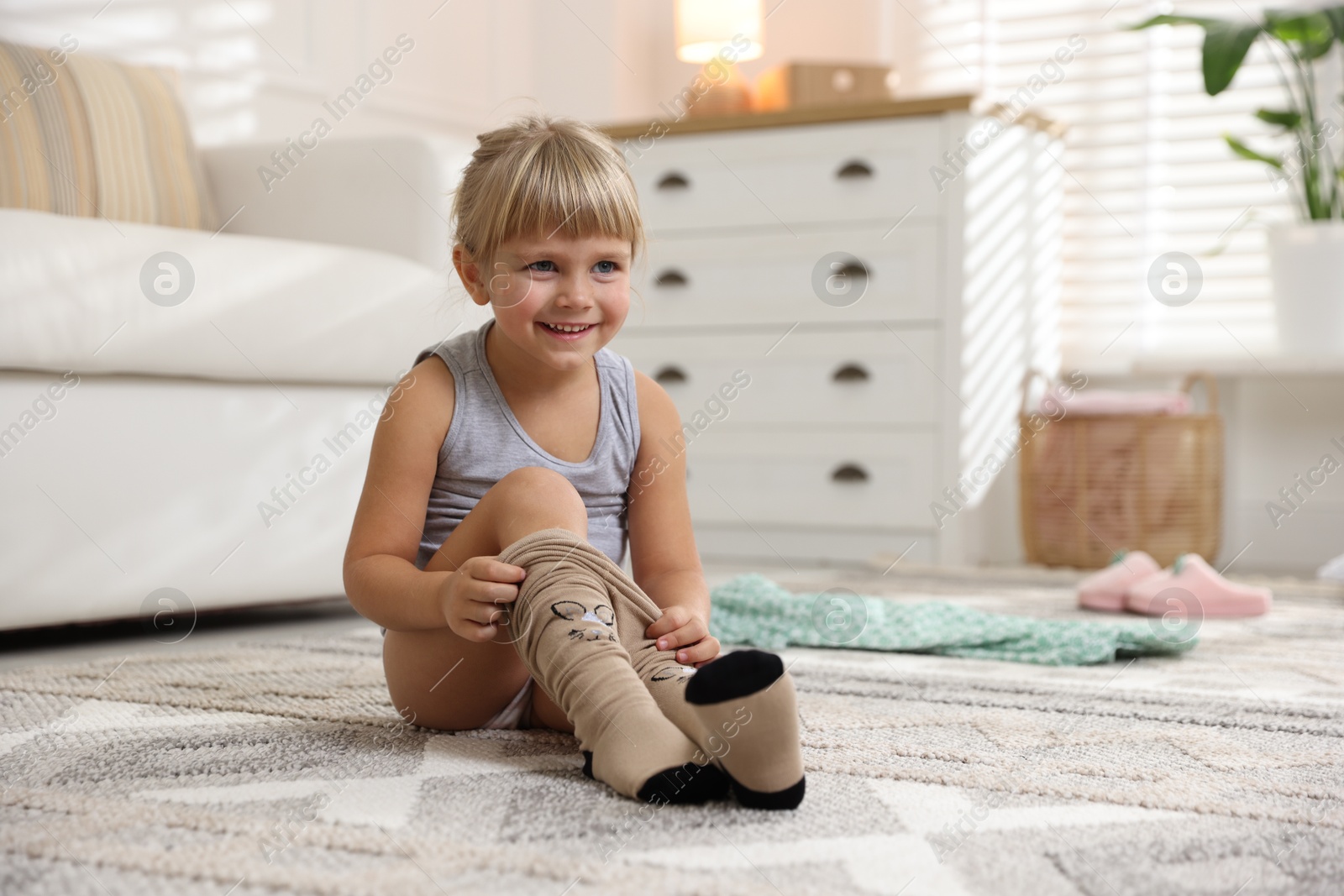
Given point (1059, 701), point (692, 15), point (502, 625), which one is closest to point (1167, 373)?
point (692, 15)

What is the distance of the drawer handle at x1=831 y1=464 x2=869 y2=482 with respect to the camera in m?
2.38

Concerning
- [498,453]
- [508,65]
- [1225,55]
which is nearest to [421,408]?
[498,453]

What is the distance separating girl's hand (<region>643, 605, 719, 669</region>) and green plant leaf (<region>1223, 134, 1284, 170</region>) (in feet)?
6.49

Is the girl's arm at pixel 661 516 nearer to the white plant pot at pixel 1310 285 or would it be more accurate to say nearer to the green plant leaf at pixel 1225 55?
the green plant leaf at pixel 1225 55

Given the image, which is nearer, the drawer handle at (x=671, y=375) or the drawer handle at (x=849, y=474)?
the drawer handle at (x=849, y=474)

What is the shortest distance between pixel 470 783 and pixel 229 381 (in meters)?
0.85

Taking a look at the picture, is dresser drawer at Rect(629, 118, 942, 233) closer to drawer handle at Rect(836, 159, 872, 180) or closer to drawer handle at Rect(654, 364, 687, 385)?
drawer handle at Rect(836, 159, 872, 180)

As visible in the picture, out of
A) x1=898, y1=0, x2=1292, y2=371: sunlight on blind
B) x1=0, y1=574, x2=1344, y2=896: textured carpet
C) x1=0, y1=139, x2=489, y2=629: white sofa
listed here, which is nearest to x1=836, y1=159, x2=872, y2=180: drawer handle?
x1=898, y1=0, x2=1292, y2=371: sunlight on blind

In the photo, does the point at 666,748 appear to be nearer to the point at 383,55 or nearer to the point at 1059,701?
the point at 1059,701

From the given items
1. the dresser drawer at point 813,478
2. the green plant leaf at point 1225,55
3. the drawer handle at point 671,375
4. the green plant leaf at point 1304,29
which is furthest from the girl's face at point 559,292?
the green plant leaf at point 1304,29

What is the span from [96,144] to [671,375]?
1.15 metres

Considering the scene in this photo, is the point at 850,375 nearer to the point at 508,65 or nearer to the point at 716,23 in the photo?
the point at 716,23

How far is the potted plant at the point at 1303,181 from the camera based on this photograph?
7.41 ft

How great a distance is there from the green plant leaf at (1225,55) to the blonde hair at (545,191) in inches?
67.9
